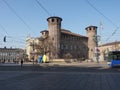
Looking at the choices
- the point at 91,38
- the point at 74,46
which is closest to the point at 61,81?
the point at 74,46

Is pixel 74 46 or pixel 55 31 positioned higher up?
pixel 55 31

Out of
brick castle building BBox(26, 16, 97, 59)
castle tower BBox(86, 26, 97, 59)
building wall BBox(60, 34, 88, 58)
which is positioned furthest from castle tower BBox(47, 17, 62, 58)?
castle tower BBox(86, 26, 97, 59)

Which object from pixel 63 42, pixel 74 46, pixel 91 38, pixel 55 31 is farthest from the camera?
pixel 91 38

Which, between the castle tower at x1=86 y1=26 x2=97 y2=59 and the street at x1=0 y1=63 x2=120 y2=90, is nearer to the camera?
the street at x1=0 y1=63 x2=120 y2=90

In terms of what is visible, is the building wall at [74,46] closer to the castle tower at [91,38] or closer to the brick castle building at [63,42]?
the brick castle building at [63,42]

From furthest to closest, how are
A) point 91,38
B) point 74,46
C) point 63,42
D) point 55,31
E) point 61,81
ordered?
1. point 91,38
2. point 74,46
3. point 63,42
4. point 55,31
5. point 61,81

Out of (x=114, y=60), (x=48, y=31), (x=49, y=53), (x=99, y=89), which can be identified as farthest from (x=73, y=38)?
(x=99, y=89)

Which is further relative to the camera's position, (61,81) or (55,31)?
(55,31)

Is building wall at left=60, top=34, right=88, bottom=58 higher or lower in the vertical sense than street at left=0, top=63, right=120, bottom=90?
higher

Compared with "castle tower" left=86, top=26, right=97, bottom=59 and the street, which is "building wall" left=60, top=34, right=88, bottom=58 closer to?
"castle tower" left=86, top=26, right=97, bottom=59

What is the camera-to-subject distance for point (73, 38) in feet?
425

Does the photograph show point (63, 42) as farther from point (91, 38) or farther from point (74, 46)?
point (91, 38)

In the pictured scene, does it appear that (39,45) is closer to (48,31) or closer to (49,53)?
(49,53)

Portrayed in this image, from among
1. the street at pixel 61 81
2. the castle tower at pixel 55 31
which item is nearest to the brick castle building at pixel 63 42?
the castle tower at pixel 55 31
